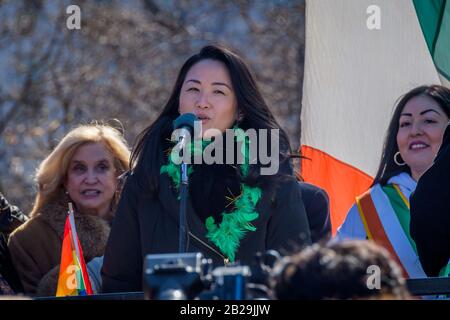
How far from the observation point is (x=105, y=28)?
12.7 meters

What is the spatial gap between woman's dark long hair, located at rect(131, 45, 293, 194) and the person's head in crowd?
1858mm

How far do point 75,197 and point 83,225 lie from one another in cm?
19

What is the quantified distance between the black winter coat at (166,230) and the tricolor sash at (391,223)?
71 centimetres

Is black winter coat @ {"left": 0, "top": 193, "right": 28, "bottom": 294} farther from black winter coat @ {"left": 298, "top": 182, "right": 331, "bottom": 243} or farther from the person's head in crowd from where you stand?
the person's head in crowd

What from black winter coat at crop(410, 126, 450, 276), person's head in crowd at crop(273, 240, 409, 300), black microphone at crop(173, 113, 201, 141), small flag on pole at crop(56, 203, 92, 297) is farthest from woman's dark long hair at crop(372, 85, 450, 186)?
person's head in crowd at crop(273, 240, 409, 300)

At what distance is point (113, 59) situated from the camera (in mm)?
12672

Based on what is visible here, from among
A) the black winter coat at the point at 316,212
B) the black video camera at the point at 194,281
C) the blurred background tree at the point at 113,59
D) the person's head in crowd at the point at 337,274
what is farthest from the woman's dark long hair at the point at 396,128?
the blurred background tree at the point at 113,59

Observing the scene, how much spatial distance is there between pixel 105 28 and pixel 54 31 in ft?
2.45

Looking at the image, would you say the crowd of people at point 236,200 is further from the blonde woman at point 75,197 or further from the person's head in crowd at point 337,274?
the person's head in crowd at point 337,274

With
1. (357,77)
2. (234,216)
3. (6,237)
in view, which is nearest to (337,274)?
(234,216)

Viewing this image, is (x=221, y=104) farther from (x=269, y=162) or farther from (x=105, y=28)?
(x=105, y=28)

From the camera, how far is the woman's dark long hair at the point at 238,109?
4250mm

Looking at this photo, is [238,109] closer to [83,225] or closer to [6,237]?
[83,225]
